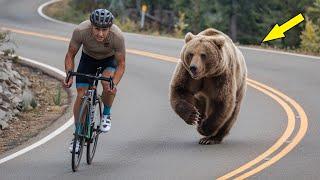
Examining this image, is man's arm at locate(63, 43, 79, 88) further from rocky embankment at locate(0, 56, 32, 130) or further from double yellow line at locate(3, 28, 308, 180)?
rocky embankment at locate(0, 56, 32, 130)

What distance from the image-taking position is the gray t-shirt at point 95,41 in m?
11.0

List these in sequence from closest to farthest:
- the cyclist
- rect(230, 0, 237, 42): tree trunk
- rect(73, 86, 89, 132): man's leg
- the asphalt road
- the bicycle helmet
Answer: the bicycle helmet → the cyclist → rect(73, 86, 89, 132): man's leg → the asphalt road → rect(230, 0, 237, 42): tree trunk

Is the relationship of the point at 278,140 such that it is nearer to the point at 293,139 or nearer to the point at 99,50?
the point at 293,139

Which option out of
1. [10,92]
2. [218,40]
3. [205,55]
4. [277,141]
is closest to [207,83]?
[205,55]

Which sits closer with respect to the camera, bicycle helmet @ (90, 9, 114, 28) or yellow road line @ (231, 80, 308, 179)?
bicycle helmet @ (90, 9, 114, 28)

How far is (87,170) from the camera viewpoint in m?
11.3

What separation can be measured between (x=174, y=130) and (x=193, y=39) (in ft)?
9.71

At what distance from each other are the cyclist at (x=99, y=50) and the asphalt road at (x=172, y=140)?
961mm

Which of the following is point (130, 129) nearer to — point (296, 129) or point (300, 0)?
point (296, 129)

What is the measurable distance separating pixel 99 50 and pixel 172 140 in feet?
10.2

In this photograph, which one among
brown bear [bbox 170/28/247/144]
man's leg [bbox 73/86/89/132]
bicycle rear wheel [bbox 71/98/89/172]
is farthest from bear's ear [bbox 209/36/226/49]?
bicycle rear wheel [bbox 71/98/89/172]

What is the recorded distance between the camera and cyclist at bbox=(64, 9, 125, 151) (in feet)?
35.4

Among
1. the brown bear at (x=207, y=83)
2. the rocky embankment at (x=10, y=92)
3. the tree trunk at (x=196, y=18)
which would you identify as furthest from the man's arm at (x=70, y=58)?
the tree trunk at (x=196, y=18)

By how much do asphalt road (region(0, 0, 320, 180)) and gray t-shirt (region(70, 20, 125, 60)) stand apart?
1.52m
